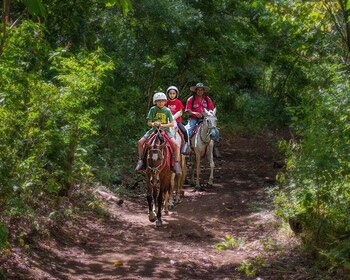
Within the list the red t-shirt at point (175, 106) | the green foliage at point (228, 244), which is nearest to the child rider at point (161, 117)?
the red t-shirt at point (175, 106)

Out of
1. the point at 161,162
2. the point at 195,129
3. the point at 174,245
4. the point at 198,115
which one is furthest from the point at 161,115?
the point at 195,129

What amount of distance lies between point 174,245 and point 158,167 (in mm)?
1799

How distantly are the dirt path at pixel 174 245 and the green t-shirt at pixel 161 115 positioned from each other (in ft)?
7.29

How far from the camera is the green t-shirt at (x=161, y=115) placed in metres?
10.7

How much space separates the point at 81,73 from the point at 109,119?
187 inches

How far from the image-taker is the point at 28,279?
20.5ft

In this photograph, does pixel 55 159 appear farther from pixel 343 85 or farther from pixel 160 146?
pixel 343 85

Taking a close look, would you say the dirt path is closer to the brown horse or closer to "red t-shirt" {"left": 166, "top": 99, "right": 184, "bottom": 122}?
the brown horse

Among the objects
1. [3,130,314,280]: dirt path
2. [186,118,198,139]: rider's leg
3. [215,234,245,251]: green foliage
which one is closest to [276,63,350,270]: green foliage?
[3,130,314,280]: dirt path

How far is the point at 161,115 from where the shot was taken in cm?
1071

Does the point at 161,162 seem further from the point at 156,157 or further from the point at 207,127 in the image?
the point at 207,127

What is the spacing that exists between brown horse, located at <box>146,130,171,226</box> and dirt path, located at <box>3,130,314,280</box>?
0.67m

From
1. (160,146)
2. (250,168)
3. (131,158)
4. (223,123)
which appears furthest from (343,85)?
(223,123)

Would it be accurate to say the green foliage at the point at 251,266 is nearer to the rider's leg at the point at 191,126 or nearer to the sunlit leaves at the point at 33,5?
the sunlit leaves at the point at 33,5
